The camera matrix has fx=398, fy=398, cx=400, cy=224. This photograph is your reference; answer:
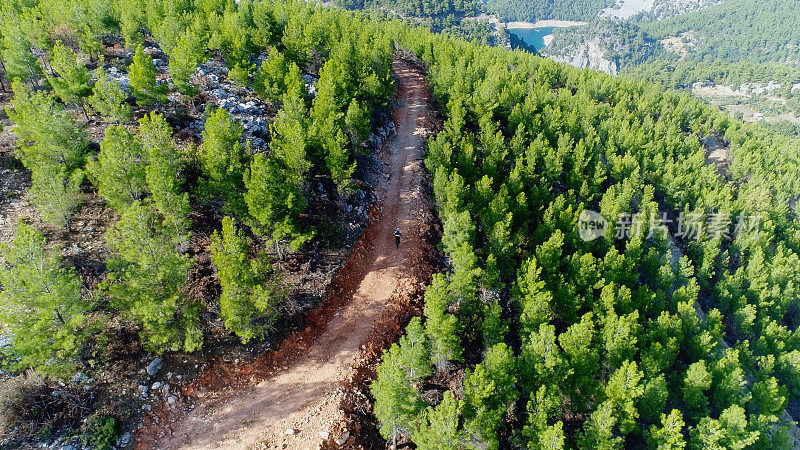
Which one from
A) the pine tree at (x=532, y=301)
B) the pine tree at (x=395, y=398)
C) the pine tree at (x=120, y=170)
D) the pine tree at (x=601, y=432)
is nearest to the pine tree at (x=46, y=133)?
the pine tree at (x=120, y=170)

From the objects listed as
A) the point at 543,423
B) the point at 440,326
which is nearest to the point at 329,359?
the point at 440,326

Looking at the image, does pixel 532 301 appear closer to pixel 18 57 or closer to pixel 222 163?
pixel 222 163

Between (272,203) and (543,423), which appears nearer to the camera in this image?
(543,423)

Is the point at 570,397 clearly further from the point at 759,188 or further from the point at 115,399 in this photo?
the point at 759,188

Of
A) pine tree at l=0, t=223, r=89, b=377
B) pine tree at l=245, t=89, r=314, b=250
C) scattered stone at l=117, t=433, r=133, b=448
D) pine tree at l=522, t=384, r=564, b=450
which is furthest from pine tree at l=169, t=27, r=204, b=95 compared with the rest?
pine tree at l=522, t=384, r=564, b=450

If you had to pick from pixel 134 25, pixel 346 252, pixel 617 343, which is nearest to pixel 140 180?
pixel 346 252

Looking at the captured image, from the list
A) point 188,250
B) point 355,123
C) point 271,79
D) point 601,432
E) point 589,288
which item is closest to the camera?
point 601,432
